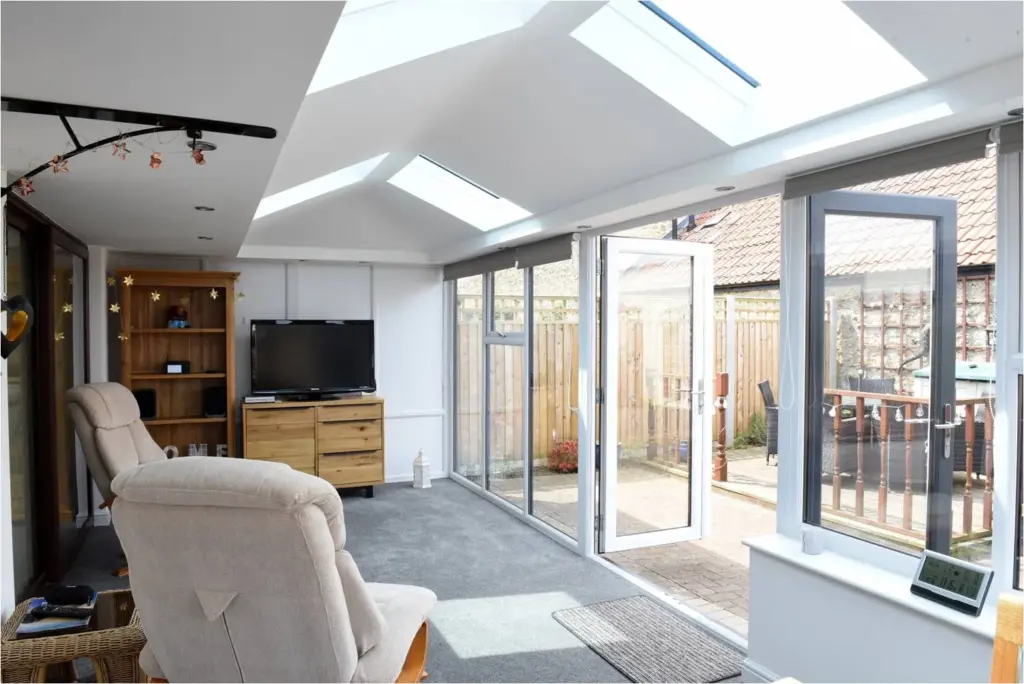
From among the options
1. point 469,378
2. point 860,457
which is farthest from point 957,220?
point 469,378

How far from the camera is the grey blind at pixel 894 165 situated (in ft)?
7.07

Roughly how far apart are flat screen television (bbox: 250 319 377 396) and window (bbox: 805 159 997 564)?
4.10 meters

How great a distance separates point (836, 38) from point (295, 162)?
8.91 feet

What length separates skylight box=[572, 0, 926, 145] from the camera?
2.31 m

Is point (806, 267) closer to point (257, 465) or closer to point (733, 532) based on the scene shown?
point (257, 465)

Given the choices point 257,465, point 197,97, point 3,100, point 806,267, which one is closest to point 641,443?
point 806,267

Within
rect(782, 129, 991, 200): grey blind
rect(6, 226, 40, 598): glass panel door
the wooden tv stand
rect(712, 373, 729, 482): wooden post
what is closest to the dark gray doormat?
rect(782, 129, 991, 200): grey blind

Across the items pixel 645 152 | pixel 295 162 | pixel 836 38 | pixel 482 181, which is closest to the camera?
pixel 836 38

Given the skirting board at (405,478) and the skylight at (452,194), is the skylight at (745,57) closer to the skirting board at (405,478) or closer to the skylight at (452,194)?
the skylight at (452,194)

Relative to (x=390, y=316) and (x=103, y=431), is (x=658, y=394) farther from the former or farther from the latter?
(x=103, y=431)

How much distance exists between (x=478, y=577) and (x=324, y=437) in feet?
7.53

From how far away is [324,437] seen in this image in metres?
5.76

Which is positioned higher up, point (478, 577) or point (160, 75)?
point (160, 75)

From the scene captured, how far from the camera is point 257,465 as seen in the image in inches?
74.9
